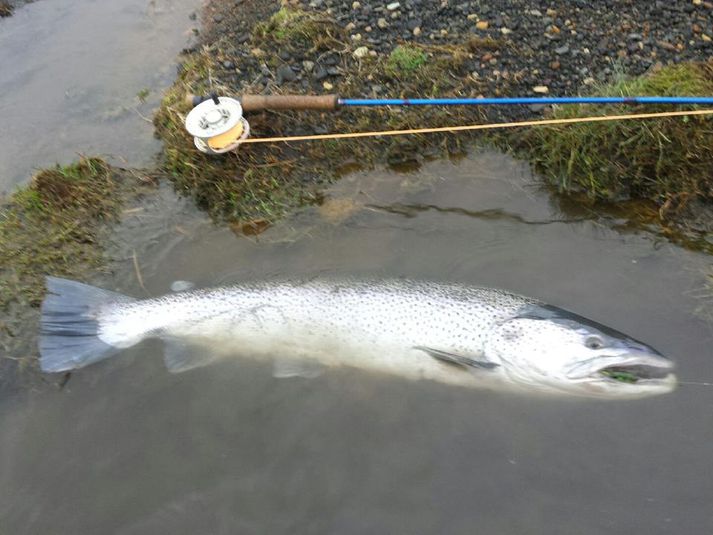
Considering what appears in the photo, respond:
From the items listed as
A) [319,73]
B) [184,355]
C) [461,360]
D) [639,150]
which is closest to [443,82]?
[319,73]

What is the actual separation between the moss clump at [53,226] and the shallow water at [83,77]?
0.49 metres

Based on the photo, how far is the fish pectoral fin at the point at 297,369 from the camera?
389 cm

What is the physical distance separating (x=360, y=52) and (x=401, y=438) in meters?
4.10

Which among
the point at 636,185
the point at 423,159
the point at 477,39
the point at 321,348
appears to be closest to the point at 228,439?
the point at 321,348

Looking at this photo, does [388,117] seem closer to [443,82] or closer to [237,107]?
[443,82]

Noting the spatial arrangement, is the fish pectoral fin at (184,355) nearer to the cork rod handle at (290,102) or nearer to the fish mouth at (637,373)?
the cork rod handle at (290,102)

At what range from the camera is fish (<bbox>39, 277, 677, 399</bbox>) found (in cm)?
361

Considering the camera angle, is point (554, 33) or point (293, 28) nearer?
point (554, 33)

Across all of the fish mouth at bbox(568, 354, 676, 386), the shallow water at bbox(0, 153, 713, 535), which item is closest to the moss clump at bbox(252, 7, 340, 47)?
the shallow water at bbox(0, 153, 713, 535)

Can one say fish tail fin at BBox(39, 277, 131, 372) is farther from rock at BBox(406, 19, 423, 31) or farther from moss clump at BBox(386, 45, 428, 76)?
rock at BBox(406, 19, 423, 31)

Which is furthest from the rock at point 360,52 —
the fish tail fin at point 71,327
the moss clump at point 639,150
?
the fish tail fin at point 71,327

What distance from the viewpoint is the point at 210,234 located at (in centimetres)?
499

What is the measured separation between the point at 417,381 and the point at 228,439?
1.27m

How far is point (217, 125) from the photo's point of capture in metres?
4.89
